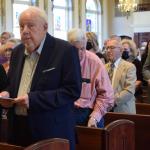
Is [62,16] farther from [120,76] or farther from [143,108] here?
[120,76]

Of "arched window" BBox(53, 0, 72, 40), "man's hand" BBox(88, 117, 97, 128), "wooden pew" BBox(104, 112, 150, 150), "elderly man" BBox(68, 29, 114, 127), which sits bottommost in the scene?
"wooden pew" BBox(104, 112, 150, 150)

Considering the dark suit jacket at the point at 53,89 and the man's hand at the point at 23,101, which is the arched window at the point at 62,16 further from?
the man's hand at the point at 23,101

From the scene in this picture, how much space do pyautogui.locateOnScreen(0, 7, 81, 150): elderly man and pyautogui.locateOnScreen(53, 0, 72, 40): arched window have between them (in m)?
11.6

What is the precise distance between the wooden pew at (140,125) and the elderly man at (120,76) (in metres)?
0.19

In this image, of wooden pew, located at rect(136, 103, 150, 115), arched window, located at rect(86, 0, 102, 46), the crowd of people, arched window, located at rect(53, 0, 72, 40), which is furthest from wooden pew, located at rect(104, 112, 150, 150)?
arched window, located at rect(86, 0, 102, 46)

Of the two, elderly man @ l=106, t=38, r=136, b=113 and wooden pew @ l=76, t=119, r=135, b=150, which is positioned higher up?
elderly man @ l=106, t=38, r=136, b=113

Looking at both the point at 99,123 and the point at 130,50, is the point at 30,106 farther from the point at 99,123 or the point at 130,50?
the point at 130,50

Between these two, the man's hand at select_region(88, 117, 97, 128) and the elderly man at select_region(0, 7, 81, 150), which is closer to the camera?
the elderly man at select_region(0, 7, 81, 150)

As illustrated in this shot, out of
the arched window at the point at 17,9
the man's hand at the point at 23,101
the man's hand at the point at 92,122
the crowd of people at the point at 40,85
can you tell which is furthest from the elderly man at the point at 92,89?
the arched window at the point at 17,9

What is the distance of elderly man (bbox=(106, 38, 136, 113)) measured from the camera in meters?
4.21

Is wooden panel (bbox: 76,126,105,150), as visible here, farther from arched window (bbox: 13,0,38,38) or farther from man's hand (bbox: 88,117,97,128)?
arched window (bbox: 13,0,38,38)

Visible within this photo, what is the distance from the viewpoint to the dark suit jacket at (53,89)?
2.48m

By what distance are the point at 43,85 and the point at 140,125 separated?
1894 mm

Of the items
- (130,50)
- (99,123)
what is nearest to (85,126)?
(99,123)
